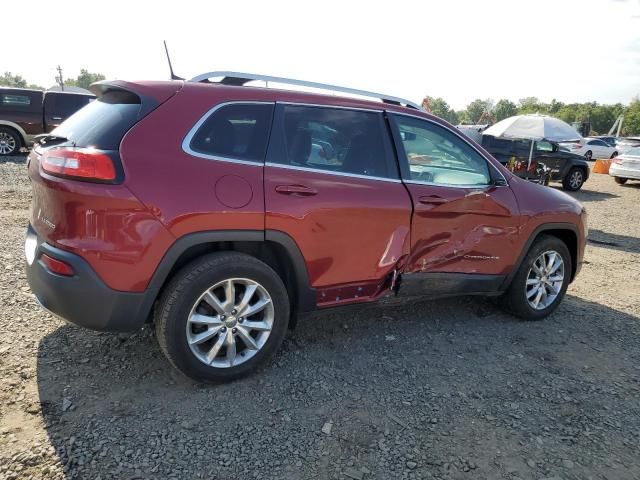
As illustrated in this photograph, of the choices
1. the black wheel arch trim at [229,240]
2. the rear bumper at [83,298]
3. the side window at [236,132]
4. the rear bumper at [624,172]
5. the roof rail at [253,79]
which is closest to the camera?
the rear bumper at [83,298]

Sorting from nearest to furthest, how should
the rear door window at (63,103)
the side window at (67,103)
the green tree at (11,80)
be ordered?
the rear door window at (63,103) → the side window at (67,103) → the green tree at (11,80)

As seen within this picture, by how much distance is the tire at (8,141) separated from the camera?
43.0 ft

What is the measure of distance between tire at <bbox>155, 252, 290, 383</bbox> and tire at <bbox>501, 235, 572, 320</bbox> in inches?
88.9

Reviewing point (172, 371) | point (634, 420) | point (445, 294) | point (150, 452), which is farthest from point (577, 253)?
point (150, 452)

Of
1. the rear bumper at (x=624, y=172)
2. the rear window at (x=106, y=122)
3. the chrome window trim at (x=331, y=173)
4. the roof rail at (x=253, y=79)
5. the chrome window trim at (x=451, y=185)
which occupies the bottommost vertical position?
the rear bumper at (x=624, y=172)

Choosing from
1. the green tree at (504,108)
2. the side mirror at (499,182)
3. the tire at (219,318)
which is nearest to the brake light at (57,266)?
the tire at (219,318)

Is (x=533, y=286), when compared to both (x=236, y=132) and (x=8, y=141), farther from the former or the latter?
(x=8, y=141)

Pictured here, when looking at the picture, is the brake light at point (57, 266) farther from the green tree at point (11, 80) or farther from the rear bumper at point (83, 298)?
the green tree at point (11, 80)

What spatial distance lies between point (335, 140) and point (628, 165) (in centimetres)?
1619

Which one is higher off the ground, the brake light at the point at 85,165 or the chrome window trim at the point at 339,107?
the chrome window trim at the point at 339,107

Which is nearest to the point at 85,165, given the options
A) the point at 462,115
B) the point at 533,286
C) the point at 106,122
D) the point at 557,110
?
the point at 106,122

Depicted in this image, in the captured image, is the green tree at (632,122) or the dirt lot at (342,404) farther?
the green tree at (632,122)

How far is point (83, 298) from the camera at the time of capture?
2.54 metres

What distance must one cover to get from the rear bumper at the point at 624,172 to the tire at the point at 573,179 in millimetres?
2457
